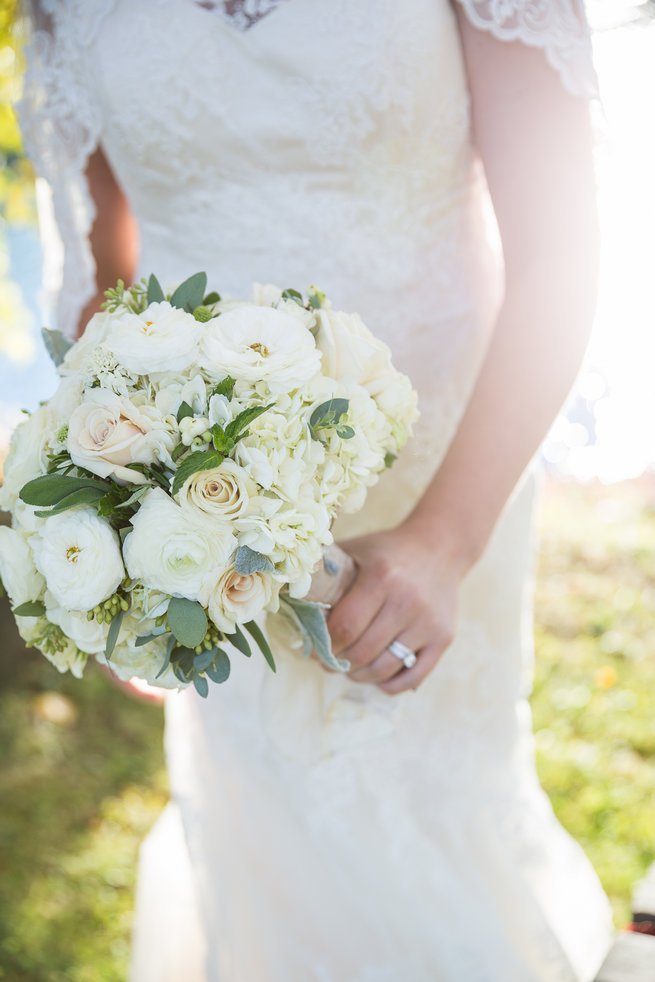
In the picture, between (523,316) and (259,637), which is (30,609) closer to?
(259,637)

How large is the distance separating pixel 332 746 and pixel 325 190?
109 centimetres

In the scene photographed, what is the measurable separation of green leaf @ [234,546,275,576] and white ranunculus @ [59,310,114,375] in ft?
1.08

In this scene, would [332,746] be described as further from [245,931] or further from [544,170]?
[544,170]

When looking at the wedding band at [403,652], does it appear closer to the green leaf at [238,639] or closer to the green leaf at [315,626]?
the green leaf at [315,626]

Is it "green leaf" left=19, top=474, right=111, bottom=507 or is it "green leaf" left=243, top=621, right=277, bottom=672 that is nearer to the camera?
"green leaf" left=19, top=474, right=111, bottom=507

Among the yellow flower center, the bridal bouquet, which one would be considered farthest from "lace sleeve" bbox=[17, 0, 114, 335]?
the yellow flower center

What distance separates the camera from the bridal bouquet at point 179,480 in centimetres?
100

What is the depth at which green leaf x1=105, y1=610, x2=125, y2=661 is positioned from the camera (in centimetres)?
106

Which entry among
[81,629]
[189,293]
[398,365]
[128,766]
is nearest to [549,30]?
[398,365]

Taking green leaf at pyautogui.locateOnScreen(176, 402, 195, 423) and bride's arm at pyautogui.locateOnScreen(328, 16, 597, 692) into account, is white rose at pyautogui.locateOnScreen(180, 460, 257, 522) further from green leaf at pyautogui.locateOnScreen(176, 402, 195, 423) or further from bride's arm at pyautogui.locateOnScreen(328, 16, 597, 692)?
bride's arm at pyautogui.locateOnScreen(328, 16, 597, 692)

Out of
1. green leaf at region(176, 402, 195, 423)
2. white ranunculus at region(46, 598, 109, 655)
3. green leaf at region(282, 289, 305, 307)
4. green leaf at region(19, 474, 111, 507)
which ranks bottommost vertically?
white ranunculus at region(46, 598, 109, 655)

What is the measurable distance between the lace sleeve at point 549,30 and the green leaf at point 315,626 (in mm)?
1001

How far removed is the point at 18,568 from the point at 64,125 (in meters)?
1.26

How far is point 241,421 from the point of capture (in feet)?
3.29
